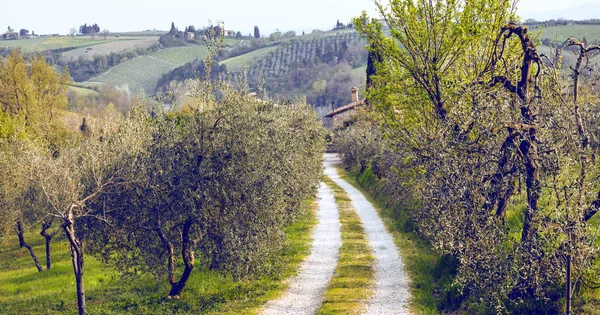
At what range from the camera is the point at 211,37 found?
21016mm

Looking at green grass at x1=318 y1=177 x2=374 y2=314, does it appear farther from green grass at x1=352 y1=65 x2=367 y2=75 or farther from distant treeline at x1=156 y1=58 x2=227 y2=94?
distant treeline at x1=156 y1=58 x2=227 y2=94

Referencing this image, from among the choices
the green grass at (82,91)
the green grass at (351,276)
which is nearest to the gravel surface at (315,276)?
the green grass at (351,276)

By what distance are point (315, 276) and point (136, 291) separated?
7284mm

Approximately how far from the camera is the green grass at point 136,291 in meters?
21.3

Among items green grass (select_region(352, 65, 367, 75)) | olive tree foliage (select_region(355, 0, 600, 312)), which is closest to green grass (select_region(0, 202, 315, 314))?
olive tree foliage (select_region(355, 0, 600, 312))

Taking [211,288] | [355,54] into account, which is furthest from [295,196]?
[355,54]

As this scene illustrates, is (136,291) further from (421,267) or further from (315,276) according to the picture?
(421,267)

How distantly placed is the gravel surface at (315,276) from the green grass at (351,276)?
0.32 meters

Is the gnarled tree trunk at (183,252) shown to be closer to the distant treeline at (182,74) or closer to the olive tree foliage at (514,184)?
the olive tree foliage at (514,184)

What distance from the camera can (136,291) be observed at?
24.2m

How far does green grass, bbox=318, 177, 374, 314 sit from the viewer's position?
20359 millimetres

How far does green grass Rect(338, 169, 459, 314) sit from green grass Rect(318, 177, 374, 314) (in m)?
1.63

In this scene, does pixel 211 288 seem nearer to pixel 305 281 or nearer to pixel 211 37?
pixel 305 281

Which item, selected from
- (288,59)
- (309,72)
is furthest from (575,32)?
(288,59)
